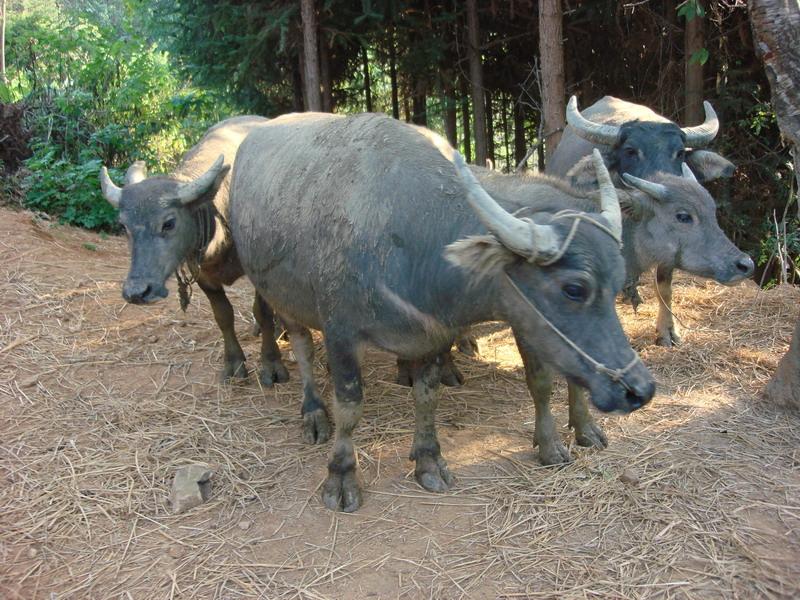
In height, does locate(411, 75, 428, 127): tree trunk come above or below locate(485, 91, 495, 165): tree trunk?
above

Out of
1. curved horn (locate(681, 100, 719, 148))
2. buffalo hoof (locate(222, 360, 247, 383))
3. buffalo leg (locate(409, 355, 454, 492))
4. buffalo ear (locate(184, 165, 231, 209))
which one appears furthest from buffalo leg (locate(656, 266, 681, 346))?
buffalo ear (locate(184, 165, 231, 209))

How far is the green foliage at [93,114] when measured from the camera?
32.4 ft

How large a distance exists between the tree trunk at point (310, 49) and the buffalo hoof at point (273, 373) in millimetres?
5069

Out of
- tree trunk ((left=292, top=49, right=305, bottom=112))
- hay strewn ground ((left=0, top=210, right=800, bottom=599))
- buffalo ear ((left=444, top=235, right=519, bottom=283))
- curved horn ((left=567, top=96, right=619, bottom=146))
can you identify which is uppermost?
tree trunk ((left=292, top=49, right=305, bottom=112))

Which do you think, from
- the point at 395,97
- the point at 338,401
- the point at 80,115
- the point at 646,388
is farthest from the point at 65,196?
the point at 646,388

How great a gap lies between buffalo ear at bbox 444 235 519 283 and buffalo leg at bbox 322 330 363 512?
93 centimetres

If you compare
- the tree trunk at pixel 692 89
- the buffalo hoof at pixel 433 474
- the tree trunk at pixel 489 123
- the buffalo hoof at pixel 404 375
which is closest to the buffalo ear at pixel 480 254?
the buffalo hoof at pixel 433 474

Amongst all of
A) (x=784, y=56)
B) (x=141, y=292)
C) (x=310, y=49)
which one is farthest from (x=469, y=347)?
(x=310, y=49)

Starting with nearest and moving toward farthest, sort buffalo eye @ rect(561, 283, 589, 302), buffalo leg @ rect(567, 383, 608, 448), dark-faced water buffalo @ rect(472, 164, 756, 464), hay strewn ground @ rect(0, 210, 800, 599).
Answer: buffalo eye @ rect(561, 283, 589, 302) < hay strewn ground @ rect(0, 210, 800, 599) < buffalo leg @ rect(567, 383, 608, 448) < dark-faced water buffalo @ rect(472, 164, 756, 464)

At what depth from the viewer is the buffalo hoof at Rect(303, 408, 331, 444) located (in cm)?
467

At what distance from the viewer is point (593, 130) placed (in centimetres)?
570

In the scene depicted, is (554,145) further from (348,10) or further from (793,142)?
(348,10)

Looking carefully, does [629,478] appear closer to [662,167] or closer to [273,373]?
[662,167]

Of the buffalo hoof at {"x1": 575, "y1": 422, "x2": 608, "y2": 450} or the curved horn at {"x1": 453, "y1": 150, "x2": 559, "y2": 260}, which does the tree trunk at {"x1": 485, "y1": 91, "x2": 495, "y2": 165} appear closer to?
Result: the buffalo hoof at {"x1": 575, "y1": 422, "x2": 608, "y2": 450}
